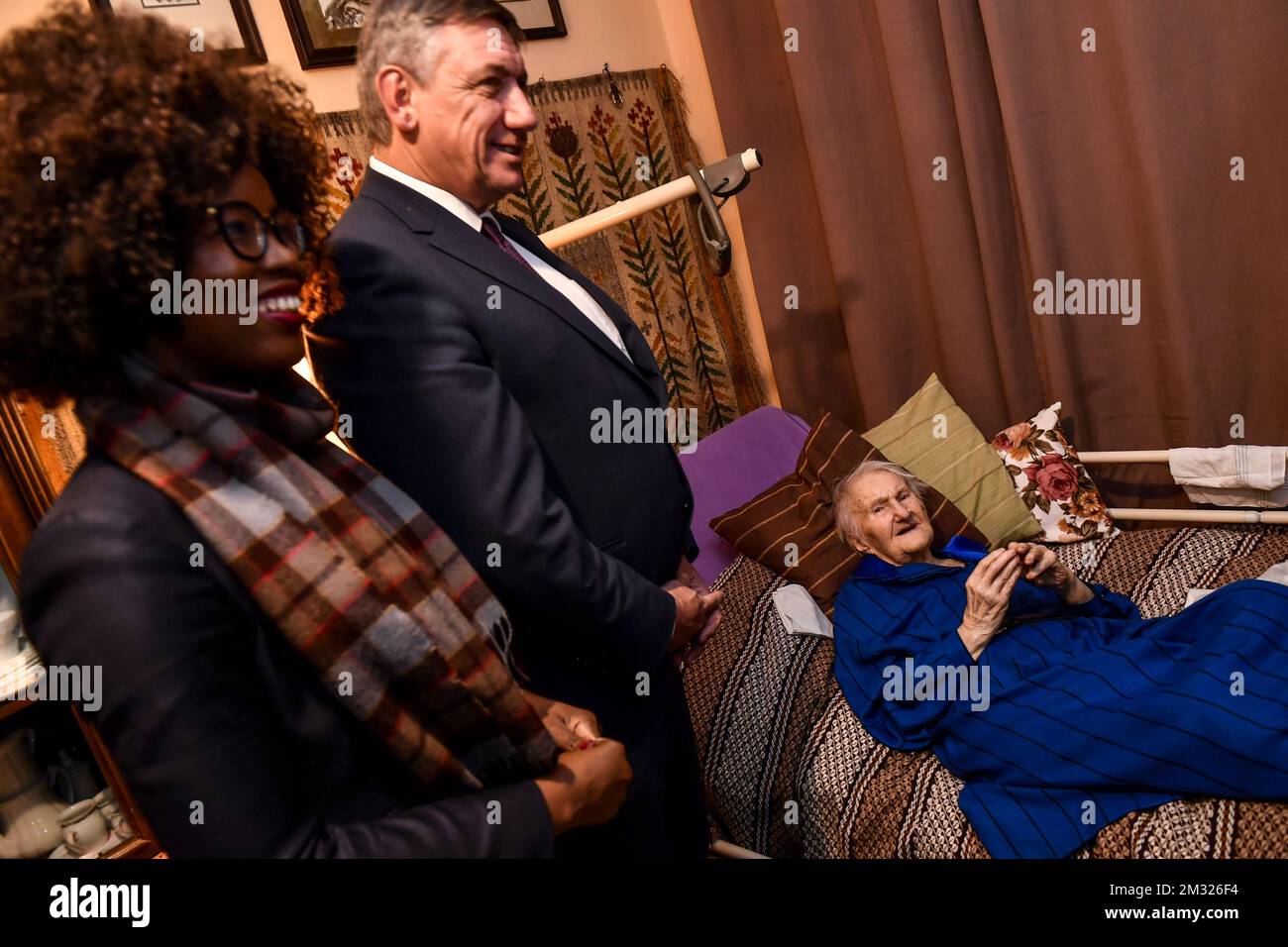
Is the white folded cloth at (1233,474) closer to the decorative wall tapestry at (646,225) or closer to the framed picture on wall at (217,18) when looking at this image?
the decorative wall tapestry at (646,225)

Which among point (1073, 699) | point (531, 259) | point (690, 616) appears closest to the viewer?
point (690, 616)

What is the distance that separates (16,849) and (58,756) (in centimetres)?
16

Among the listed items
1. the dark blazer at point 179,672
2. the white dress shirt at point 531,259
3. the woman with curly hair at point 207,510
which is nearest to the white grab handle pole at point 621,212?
the white dress shirt at point 531,259

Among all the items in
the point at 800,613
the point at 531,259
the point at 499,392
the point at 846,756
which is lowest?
the point at 846,756

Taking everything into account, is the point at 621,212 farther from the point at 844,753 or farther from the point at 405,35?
the point at 844,753

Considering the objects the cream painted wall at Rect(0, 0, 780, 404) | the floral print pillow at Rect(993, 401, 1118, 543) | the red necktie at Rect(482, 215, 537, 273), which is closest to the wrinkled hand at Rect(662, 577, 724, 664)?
the red necktie at Rect(482, 215, 537, 273)

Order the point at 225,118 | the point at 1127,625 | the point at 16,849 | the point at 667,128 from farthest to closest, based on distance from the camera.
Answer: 1. the point at 667,128
2. the point at 1127,625
3. the point at 16,849
4. the point at 225,118

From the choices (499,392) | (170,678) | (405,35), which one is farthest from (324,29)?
(170,678)

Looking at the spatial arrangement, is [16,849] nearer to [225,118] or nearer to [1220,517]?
[225,118]

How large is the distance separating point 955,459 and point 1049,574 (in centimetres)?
61

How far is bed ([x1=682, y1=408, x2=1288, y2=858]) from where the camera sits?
4.26 ft

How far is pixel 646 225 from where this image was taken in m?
2.45
